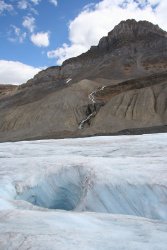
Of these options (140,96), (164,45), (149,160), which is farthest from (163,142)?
(164,45)

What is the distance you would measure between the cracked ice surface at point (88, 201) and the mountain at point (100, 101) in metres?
27.8

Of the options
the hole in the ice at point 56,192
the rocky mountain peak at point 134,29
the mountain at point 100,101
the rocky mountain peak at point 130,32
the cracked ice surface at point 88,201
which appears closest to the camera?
the cracked ice surface at point 88,201

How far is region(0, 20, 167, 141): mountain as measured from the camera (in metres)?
53.4

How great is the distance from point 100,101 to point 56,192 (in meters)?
55.4

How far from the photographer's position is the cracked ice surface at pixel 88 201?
545cm

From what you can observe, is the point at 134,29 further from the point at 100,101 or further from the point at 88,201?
the point at 88,201

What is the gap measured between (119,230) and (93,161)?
4.91 meters

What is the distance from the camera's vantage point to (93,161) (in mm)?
10867

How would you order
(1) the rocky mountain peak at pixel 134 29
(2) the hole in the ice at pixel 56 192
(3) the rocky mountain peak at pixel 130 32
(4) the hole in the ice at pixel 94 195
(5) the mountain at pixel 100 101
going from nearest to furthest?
(4) the hole in the ice at pixel 94 195
(2) the hole in the ice at pixel 56 192
(5) the mountain at pixel 100 101
(3) the rocky mountain peak at pixel 130 32
(1) the rocky mountain peak at pixel 134 29

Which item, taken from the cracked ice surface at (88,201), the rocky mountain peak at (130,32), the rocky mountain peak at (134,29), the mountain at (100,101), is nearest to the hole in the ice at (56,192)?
the cracked ice surface at (88,201)

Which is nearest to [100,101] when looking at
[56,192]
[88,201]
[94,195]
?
[56,192]

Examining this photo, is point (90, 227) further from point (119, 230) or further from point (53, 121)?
point (53, 121)

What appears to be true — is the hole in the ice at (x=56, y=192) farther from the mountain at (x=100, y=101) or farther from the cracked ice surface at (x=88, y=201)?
the mountain at (x=100, y=101)

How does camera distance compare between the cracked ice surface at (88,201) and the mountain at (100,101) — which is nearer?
the cracked ice surface at (88,201)
